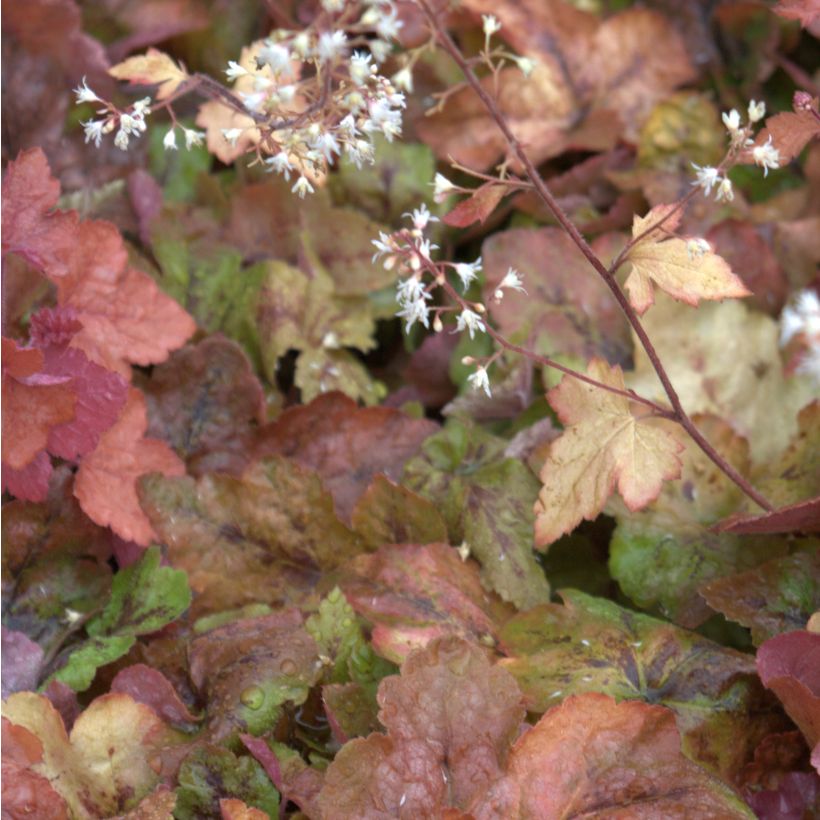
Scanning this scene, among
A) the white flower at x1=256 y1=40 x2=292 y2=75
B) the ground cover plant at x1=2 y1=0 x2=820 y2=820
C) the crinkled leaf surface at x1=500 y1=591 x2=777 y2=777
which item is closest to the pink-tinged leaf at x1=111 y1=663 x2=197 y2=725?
the ground cover plant at x1=2 y1=0 x2=820 y2=820

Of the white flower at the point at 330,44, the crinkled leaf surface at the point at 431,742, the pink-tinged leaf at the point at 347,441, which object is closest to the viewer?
the white flower at the point at 330,44

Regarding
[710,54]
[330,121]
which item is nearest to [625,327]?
[710,54]

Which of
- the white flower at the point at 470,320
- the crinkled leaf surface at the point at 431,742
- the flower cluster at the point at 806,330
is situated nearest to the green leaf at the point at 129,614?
the crinkled leaf surface at the point at 431,742

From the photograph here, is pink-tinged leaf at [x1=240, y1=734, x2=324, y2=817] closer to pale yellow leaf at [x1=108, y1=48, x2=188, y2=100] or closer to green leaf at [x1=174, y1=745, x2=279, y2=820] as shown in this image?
green leaf at [x1=174, y1=745, x2=279, y2=820]

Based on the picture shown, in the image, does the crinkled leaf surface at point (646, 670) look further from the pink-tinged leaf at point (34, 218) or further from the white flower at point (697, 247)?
the pink-tinged leaf at point (34, 218)

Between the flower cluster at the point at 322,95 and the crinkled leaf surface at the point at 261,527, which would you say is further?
the crinkled leaf surface at the point at 261,527

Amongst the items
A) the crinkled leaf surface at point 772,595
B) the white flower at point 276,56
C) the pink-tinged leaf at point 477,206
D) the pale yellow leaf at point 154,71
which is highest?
the white flower at point 276,56

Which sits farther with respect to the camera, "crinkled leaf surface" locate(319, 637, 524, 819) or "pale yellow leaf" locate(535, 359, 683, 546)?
"pale yellow leaf" locate(535, 359, 683, 546)
